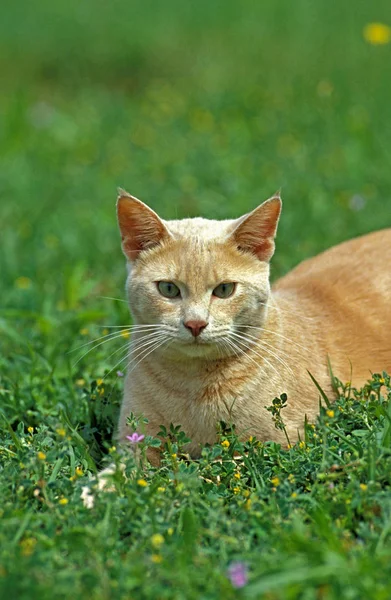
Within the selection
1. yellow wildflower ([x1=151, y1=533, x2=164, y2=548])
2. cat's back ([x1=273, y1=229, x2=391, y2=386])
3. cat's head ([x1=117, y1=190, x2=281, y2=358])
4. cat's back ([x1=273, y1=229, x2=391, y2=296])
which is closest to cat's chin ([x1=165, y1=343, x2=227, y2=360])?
cat's head ([x1=117, y1=190, x2=281, y2=358])

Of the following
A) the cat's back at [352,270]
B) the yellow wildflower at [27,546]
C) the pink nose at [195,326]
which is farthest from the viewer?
the cat's back at [352,270]

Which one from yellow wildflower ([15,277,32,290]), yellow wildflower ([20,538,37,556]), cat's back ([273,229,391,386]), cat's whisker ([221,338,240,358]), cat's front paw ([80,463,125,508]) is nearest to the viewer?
yellow wildflower ([20,538,37,556])

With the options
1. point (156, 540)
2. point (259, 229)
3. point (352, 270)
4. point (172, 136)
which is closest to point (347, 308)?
point (352, 270)

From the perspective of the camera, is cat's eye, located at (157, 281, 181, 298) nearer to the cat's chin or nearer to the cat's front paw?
the cat's chin

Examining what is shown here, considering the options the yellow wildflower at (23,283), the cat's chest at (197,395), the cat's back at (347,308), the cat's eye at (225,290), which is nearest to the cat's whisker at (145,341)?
the cat's chest at (197,395)

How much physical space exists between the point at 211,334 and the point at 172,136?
447 centimetres

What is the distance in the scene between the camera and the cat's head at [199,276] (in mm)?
3150

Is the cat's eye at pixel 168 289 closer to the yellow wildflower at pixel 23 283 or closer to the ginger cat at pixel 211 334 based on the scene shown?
the ginger cat at pixel 211 334

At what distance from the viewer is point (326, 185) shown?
19.9 ft

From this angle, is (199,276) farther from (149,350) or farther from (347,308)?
(347,308)

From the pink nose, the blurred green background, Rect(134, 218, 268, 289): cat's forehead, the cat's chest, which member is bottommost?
the cat's chest

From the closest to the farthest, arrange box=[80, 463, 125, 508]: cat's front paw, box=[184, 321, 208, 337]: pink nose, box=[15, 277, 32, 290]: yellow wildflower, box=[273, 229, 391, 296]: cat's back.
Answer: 1. box=[80, 463, 125, 508]: cat's front paw
2. box=[184, 321, 208, 337]: pink nose
3. box=[273, 229, 391, 296]: cat's back
4. box=[15, 277, 32, 290]: yellow wildflower

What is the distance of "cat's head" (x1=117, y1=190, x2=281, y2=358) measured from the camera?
3.15 m

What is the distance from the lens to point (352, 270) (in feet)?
12.8
